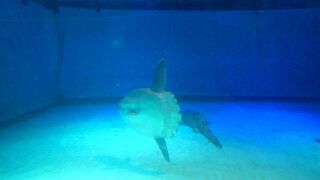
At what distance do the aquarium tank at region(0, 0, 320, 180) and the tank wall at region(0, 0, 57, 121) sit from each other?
0.05m

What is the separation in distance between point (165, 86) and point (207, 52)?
6881 mm

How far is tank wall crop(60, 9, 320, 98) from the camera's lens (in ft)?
42.4

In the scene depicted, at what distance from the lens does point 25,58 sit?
32.8ft

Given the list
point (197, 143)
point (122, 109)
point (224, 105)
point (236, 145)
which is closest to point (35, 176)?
point (122, 109)

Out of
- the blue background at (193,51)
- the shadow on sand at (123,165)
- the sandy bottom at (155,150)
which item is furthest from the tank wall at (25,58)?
the shadow on sand at (123,165)

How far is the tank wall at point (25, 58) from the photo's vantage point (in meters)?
8.90

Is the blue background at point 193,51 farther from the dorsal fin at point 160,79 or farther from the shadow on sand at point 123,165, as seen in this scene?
the dorsal fin at point 160,79

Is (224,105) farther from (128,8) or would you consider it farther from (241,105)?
(128,8)

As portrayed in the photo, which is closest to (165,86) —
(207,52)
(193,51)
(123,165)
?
(123,165)

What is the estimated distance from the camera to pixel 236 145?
6617mm

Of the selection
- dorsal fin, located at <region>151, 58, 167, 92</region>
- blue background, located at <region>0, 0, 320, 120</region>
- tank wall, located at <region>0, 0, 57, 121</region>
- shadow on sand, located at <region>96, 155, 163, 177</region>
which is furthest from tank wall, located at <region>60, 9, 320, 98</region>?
dorsal fin, located at <region>151, 58, 167, 92</region>

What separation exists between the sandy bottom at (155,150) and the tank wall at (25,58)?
81cm

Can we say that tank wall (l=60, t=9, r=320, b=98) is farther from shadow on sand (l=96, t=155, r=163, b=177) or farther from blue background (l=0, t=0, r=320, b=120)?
shadow on sand (l=96, t=155, r=163, b=177)

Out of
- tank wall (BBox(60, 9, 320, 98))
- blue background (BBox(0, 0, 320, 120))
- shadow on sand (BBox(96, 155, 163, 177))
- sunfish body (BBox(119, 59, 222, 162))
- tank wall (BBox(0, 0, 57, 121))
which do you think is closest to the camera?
sunfish body (BBox(119, 59, 222, 162))
